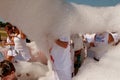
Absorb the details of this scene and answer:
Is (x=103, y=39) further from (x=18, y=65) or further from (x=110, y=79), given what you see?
(x=18, y=65)

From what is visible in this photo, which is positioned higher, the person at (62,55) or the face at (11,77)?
the person at (62,55)

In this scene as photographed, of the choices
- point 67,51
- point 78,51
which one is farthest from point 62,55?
point 78,51

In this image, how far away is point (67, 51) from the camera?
1.36m

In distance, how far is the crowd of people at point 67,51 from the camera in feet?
4.43

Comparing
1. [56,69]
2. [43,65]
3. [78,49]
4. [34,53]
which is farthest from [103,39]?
[34,53]

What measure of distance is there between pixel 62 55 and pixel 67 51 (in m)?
0.03

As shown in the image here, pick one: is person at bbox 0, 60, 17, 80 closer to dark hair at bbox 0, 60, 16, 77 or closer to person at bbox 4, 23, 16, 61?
dark hair at bbox 0, 60, 16, 77

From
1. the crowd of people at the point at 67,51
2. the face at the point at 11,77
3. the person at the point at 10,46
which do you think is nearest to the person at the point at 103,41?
the crowd of people at the point at 67,51

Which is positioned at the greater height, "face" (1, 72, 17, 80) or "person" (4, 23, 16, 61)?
"person" (4, 23, 16, 61)

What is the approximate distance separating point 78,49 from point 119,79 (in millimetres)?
286

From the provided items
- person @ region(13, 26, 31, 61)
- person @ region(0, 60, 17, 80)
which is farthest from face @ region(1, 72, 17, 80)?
person @ region(13, 26, 31, 61)

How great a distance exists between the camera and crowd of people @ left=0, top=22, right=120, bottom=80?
1351 millimetres

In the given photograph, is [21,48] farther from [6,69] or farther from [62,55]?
[62,55]

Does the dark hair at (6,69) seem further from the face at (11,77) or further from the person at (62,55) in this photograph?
the person at (62,55)
